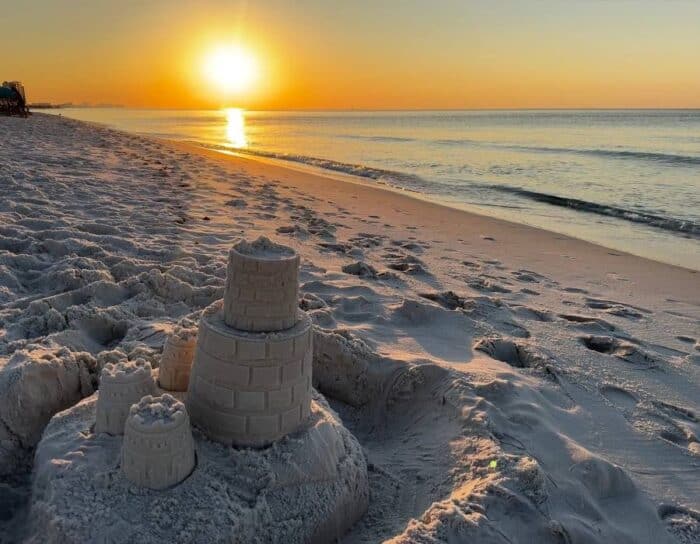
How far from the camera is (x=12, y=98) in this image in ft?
107

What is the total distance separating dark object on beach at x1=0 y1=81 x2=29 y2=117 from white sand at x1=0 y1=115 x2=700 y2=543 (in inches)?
1144

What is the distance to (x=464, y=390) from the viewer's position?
11.0 feet

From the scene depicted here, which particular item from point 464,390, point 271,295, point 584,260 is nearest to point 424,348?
point 464,390

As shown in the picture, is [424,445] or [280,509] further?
[424,445]

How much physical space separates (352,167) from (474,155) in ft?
30.0

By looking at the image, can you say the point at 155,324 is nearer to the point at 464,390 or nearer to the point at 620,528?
the point at 464,390

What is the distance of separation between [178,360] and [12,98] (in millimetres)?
38179

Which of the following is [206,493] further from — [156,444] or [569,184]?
[569,184]

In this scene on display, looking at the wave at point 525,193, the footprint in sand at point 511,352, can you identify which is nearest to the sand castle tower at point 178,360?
the footprint in sand at point 511,352

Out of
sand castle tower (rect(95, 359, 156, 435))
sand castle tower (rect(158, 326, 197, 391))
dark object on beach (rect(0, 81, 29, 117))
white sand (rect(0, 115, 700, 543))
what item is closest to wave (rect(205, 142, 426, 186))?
white sand (rect(0, 115, 700, 543))

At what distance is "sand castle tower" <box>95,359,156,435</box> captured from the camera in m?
2.32

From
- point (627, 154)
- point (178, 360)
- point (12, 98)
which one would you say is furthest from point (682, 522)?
point (12, 98)

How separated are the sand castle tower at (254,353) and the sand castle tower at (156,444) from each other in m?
0.25

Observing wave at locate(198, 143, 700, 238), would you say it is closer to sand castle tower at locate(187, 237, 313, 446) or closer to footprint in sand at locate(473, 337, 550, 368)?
footprint in sand at locate(473, 337, 550, 368)
